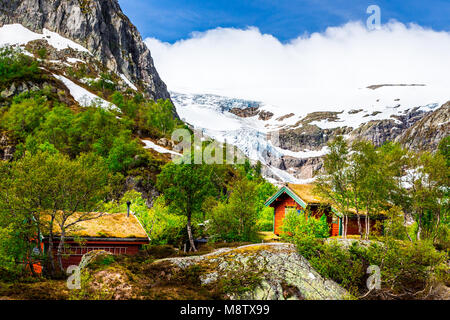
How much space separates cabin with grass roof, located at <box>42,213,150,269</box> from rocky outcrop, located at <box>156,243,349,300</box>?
10.9m

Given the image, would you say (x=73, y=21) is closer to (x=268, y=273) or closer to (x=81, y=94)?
(x=81, y=94)

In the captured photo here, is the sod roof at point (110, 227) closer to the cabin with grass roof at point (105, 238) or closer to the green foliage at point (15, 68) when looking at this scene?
the cabin with grass roof at point (105, 238)

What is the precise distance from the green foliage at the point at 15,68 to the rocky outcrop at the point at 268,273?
4367 inches

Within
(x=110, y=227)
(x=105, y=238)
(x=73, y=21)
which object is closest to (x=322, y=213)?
(x=110, y=227)

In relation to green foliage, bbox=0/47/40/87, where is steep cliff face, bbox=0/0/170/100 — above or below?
above

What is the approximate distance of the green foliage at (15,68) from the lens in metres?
102

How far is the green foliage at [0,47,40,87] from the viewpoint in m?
102

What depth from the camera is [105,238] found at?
71.2 feet

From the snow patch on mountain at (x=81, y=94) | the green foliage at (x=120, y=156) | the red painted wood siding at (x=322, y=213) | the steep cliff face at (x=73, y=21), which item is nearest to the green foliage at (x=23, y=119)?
the green foliage at (x=120, y=156)

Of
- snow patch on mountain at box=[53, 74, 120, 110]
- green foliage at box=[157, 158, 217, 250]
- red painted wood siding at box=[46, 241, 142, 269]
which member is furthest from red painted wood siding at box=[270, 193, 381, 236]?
snow patch on mountain at box=[53, 74, 120, 110]

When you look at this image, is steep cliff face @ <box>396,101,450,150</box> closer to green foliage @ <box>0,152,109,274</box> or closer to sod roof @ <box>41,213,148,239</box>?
sod roof @ <box>41,213,148,239</box>

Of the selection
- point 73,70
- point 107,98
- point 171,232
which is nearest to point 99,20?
point 73,70
